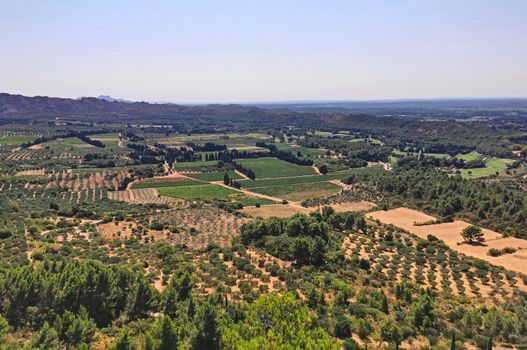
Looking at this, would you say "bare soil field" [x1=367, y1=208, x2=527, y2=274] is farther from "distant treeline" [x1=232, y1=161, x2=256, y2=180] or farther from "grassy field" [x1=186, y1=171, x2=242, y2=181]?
"grassy field" [x1=186, y1=171, x2=242, y2=181]

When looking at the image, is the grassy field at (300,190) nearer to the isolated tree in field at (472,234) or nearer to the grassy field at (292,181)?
the grassy field at (292,181)

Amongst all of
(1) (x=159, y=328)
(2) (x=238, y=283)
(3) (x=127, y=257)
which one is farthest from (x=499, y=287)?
(3) (x=127, y=257)

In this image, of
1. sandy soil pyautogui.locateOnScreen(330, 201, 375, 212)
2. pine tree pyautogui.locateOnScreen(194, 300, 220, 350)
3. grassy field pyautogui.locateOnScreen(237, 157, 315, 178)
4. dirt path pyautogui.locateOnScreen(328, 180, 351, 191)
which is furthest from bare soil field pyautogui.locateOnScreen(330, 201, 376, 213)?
pine tree pyautogui.locateOnScreen(194, 300, 220, 350)

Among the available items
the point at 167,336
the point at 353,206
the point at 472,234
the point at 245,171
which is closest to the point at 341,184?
the point at 353,206

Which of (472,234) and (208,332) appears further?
(472,234)

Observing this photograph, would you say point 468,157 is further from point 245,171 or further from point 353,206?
point 353,206
